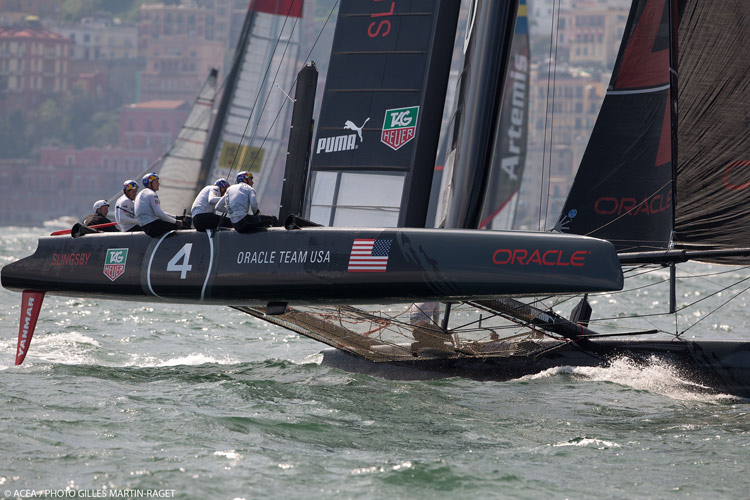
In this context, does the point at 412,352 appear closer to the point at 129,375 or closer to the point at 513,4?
the point at 129,375

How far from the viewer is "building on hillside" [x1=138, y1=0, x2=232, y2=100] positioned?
105 meters

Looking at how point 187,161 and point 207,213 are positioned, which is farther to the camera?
point 187,161

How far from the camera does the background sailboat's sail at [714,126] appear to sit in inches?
292

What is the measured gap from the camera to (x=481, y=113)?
7500mm

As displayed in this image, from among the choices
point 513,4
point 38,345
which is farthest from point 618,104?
point 38,345

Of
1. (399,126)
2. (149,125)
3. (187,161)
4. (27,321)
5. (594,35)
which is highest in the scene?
(594,35)

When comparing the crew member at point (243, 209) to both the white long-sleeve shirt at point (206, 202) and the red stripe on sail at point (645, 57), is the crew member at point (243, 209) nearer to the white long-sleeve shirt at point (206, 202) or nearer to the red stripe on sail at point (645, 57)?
A: the white long-sleeve shirt at point (206, 202)

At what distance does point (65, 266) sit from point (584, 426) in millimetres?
3934

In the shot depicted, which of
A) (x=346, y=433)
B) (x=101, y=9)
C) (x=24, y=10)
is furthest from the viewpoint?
(x=101, y=9)

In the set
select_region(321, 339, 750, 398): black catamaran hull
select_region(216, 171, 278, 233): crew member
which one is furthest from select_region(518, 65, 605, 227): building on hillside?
select_region(216, 171, 278, 233): crew member

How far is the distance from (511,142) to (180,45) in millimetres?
93487

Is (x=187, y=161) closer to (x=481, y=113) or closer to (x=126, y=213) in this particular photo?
(x=126, y=213)

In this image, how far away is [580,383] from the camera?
7621 mm

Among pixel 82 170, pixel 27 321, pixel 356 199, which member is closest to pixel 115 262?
pixel 27 321
